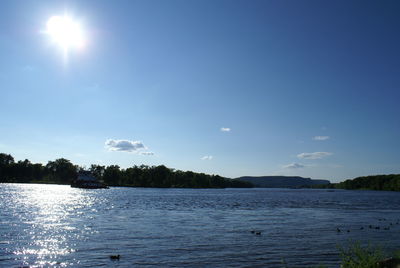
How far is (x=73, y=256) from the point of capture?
24938mm

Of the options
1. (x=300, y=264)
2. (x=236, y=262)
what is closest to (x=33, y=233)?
(x=236, y=262)

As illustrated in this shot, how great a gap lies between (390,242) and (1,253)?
38.0 m

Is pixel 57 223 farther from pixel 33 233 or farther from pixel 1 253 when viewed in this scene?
pixel 1 253

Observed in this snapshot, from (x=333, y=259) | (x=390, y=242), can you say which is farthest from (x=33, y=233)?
(x=390, y=242)

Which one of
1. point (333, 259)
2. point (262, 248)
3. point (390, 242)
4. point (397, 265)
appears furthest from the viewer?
point (390, 242)

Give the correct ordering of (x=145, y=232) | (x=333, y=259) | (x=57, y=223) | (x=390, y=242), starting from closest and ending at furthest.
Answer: (x=333, y=259), (x=390, y=242), (x=145, y=232), (x=57, y=223)

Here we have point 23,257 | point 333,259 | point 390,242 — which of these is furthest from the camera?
point 390,242

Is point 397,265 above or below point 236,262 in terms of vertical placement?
above

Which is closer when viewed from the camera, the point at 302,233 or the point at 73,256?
the point at 73,256

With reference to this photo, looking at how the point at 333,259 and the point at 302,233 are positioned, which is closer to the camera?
the point at 333,259

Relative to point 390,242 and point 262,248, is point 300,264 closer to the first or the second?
point 262,248

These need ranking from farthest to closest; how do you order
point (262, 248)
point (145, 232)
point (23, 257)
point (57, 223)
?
point (57, 223) → point (145, 232) → point (262, 248) → point (23, 257)

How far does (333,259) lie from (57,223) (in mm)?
35692

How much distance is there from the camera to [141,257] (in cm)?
2511
